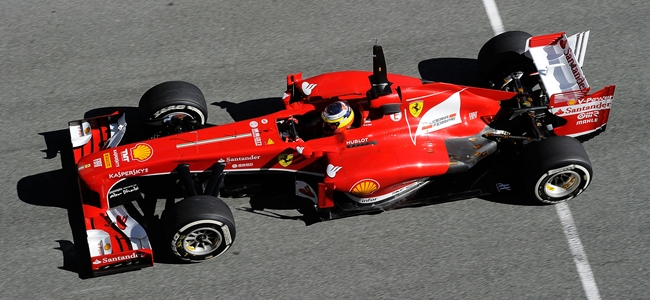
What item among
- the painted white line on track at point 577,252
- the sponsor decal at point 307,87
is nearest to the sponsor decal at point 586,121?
the painted white line on track at point 577,252

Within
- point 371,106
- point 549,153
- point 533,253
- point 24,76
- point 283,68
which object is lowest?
point 533,253

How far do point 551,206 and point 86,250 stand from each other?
18.6ft

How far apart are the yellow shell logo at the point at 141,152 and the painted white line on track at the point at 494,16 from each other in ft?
18.6

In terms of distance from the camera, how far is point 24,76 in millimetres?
12289

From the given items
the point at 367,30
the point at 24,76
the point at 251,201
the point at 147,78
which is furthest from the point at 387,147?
the point at 24,76

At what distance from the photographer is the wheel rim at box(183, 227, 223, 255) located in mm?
9211

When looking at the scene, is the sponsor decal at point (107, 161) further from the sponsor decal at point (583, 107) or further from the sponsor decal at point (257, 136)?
the sponsor decal at point (583, 107)

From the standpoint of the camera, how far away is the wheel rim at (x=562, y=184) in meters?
9.70

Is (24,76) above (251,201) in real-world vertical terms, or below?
above

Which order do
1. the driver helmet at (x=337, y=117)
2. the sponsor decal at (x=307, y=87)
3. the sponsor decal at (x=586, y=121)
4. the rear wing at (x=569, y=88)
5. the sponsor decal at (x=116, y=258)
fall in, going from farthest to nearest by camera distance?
the sponsor decal at (x=307, y=87) < the sponsor decal at (x=586, y=121) < the rear wing at (x=569, y=88) < the driver helmet at (x=337, y=117) < the sponsor decal at (x=116, y=258)

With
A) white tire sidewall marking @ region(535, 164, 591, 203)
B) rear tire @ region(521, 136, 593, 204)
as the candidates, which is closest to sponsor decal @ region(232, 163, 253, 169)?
rear tire @ region(521, 136, 593, 204)

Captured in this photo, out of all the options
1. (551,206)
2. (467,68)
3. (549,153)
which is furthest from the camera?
(467,68)

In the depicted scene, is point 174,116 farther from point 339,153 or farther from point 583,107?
point 583,107

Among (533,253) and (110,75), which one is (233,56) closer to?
(110,75)
